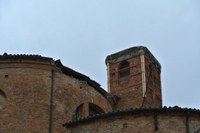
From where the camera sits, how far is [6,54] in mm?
19531

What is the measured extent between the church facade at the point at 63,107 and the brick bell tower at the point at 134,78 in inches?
13.2

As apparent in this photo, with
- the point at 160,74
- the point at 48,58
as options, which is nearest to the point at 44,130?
the point at 48,58

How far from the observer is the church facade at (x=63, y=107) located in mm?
16625

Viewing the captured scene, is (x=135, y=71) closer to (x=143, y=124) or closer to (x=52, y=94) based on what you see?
(x=52, y=94)

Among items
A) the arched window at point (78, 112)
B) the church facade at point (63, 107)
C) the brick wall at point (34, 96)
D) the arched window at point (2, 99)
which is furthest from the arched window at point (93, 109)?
the arched window at point (2, 99)

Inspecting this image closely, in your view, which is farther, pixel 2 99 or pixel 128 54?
pixel 128 54

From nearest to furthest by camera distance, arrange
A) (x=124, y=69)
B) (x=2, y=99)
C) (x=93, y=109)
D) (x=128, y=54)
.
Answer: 1. (x=2, y=99)
2. (x=93, y=109)
3. (x=124, y=69)
4. (x=128, y=54)

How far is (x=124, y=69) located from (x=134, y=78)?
0.88m

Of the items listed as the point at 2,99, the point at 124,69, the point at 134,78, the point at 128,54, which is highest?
the point at 128,54

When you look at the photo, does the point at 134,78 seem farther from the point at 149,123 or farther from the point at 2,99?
the point at 149,123

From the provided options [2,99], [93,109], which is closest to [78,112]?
[93,109]

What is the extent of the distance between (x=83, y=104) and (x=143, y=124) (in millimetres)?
4343

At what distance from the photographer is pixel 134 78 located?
963 inches

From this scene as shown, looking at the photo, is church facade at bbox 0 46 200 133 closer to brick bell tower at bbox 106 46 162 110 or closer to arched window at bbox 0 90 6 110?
arched window at bbox 0 90 6 110
